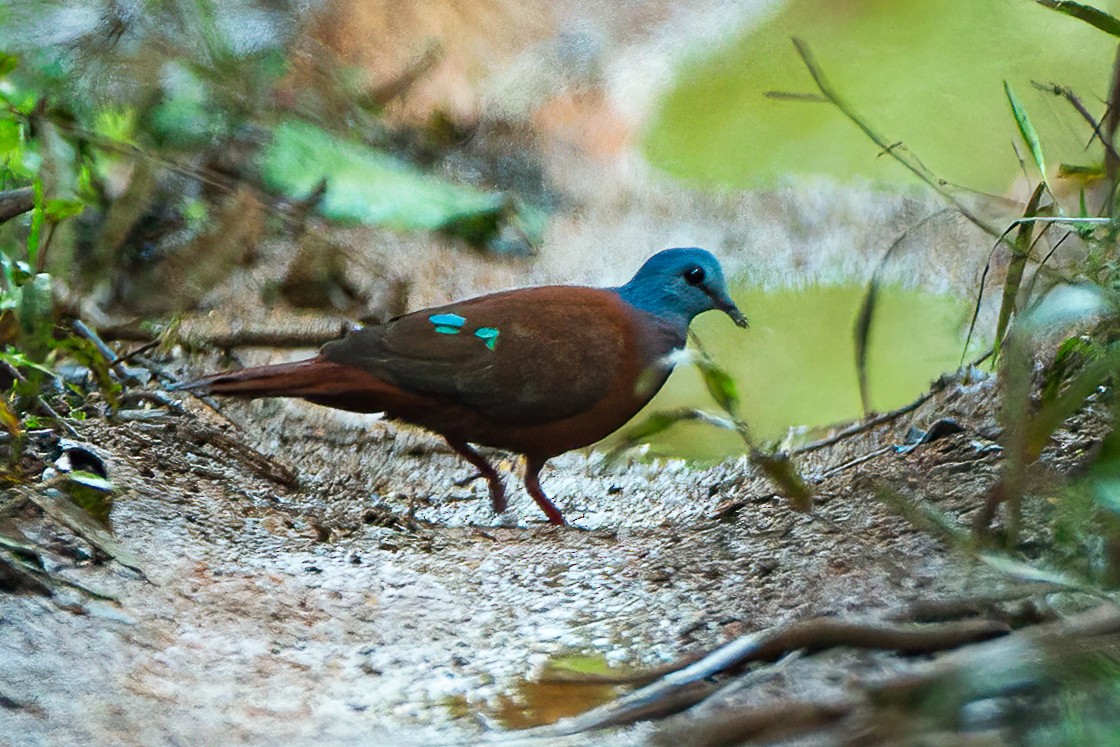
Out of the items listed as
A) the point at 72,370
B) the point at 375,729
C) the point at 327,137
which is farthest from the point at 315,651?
the point at 327,137

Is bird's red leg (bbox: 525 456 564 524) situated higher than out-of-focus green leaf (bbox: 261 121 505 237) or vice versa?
out-of-focus green leaf (bbox: 261 121 505 237)

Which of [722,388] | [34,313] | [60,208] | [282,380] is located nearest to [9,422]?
[34,313]

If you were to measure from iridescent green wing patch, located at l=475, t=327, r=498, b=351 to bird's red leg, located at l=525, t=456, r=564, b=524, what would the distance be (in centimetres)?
31

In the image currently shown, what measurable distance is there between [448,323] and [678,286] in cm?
68

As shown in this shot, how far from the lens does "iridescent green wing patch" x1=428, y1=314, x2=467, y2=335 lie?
278cm

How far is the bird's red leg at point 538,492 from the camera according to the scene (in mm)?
2746

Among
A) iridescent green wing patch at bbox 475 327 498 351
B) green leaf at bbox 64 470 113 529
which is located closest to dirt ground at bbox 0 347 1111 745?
green leaf at bbox 64 470 113 529

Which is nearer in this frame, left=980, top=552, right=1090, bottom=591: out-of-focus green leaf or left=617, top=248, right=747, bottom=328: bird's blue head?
left=980, top=552, right=1090, bottom=591: out-of-focus green leaf

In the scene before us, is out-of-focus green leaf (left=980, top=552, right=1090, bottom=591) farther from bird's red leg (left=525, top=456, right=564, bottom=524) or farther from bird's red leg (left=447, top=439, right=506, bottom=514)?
bird's red leg (left=447, top=439, right=506, bottom=514)

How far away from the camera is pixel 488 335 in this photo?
2770 mm

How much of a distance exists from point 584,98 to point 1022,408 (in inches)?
146

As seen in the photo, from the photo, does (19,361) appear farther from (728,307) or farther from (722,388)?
(728,307)

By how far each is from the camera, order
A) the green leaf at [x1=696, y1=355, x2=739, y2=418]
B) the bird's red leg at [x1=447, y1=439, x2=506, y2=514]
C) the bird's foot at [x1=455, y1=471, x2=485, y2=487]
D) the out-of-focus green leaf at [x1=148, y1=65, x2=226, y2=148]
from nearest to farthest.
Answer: the green leaf at [x1=696, y1=355, x2=739, y2=418]
the bird's red leg at [x1=447, y1=439, x2=506, y2=514]
the bird's foot at [x1=455, y1=471, x2=485, y2=487]
the out-of-focus green leaf at [x1=148, y1=65, x2=226, y2=148]

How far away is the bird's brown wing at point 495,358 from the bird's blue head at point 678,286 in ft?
1.06
